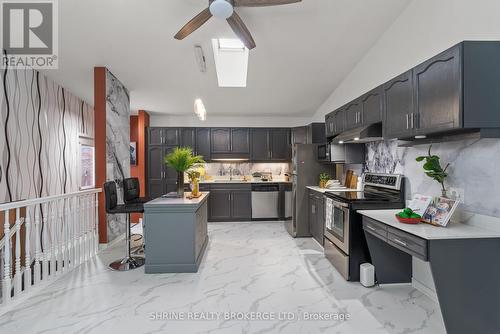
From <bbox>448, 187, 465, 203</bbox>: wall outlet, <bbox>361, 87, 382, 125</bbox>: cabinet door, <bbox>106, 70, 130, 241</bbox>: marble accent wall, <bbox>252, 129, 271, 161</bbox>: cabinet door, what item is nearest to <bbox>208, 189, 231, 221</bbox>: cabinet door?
<bbox>252, 129, 271, 161</bbox>: cabinet door

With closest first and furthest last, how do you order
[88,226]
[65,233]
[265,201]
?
[65,233] < [88,226] < [265,201]

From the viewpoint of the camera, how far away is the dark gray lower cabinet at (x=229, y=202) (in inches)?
230

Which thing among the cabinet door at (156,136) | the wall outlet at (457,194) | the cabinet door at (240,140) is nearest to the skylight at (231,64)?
the cabinet door at (240,140)

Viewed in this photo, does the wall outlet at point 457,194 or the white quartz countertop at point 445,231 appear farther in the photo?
the wall outlet at point 457,194

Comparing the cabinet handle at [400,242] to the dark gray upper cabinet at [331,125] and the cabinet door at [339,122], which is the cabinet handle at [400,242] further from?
the dark gray upper cabinet at [331,125]

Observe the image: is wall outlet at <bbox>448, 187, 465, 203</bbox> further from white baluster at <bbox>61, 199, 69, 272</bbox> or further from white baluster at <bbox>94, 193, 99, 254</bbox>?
white baluster at <bbox>94, 193, 99, 254</bbox>

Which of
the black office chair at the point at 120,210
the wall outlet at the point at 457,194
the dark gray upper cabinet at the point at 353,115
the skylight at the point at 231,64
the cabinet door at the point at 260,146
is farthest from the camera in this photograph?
the cabinet door at the point at 260,146

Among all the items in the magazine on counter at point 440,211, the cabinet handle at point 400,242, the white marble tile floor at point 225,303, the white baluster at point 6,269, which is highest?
the magazine on counter at point 440,211

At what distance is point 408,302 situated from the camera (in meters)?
2.47

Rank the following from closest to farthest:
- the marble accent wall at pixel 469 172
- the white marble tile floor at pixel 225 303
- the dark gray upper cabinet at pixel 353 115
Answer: the marble accent wall at pixel 469 172, the white marble tile floor at pixel 225 303, the dark gray upper cabinet at pixel 353 115

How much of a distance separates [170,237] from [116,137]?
213cm

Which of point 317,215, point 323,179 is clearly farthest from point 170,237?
point 323,179

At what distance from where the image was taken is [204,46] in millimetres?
3656

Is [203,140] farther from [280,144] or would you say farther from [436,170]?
[436,170]
